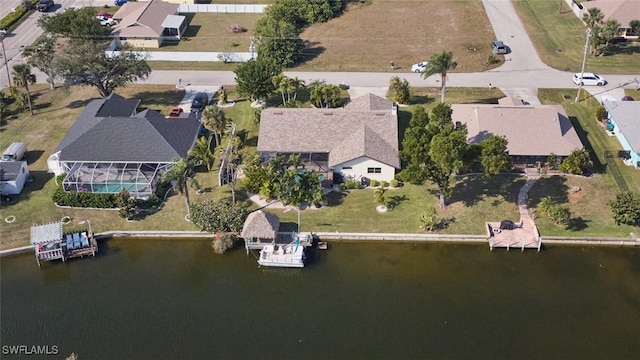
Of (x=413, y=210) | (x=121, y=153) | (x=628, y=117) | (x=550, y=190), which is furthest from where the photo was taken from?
(x=628, y=117)

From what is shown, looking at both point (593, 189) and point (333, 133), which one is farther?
point (333, 133)

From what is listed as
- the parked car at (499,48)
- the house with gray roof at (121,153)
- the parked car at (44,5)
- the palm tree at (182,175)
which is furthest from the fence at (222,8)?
the palm tree at (182,175)

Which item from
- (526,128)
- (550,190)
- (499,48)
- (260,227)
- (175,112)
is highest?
(526,128)

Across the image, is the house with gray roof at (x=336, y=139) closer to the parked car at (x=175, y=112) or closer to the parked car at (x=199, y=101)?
the parked car at (x=199, y=101)

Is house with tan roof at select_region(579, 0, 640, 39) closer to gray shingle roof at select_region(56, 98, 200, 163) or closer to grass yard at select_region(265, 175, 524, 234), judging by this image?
grass yard at select_region(265, 175, 524, 234)

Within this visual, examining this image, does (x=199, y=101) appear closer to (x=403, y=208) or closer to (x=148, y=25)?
(x=148, y=25)

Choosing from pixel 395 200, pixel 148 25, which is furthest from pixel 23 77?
pixel 395 200
